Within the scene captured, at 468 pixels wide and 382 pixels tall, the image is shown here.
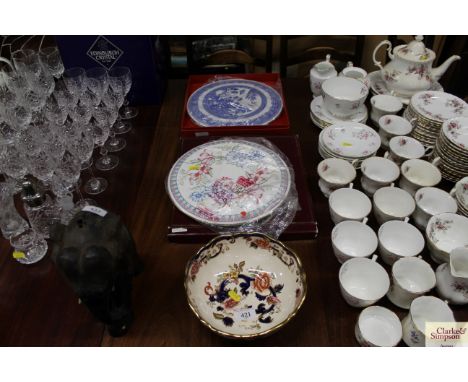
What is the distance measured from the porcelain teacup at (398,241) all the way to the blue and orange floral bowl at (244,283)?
0.73 feet

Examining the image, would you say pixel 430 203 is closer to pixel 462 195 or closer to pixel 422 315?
pixel 462 195

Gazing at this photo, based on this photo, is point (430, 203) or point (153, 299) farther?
point (430, 203)

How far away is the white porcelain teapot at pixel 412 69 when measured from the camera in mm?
1349

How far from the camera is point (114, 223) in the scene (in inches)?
31.2

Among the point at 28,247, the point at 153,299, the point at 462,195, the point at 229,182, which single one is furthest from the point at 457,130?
the point at 28,247

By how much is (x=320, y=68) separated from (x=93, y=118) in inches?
31.5

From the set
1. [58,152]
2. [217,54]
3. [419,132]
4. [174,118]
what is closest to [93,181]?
[58,152]

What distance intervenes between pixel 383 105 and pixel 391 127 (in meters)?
0.11

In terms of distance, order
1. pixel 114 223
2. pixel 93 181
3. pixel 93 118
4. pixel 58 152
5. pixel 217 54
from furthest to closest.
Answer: pixel 217 54 → pixel 93 118 → pixel 93 181 → pixel 58 152 → pixel 114 223

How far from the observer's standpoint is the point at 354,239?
3.32ft

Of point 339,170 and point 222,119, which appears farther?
point 222,119

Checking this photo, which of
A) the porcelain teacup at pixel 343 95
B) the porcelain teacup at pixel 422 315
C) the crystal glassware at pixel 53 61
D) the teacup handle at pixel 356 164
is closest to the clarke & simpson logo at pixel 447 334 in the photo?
the porcelain teacup at pixel 422 315

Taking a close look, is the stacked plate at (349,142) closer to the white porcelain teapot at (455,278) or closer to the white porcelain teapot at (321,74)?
the white porcelain teapot at (321,74)

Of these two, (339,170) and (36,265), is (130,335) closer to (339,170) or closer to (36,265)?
(36,265)
